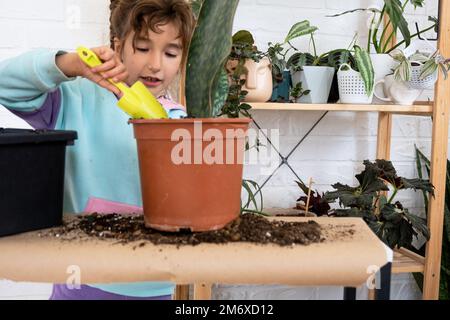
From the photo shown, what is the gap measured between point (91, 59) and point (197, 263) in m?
0.30

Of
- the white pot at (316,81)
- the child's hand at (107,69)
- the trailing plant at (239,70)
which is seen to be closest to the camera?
the child's hand at (107,69)

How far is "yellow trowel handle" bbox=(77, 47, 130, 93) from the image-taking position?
616 mm

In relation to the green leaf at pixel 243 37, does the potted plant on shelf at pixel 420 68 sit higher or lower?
lower

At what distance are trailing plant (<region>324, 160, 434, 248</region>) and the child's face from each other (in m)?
0.68

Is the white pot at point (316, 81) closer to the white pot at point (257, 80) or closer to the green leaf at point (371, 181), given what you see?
the white pot at point (257, 80)

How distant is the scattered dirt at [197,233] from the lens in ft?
1.98

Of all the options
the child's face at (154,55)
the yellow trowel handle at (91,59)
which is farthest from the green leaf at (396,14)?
the yellow trowel handle at (91,59)

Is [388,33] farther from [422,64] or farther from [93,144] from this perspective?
[93,144]

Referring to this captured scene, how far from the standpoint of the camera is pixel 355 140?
1679 millimetres

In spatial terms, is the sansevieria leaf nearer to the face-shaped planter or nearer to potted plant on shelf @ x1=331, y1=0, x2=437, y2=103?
potted plant on shelf @ x1=331, y1=0, x2=437, y2=103

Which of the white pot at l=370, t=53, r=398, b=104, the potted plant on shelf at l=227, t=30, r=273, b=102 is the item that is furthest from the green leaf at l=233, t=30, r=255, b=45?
the white pot at l=370, t=53, r=398, b=104

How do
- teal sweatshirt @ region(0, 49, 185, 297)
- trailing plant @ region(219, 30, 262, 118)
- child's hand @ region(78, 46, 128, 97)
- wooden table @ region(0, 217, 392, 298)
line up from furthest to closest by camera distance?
trailing plant @ region(219, 30, 262, 118), teal sweatshirt @ region(0, 49, 185, 297), child's hand @ region(78, 46, 128, 97), wooden table @ region(0, 217, 392, 298)

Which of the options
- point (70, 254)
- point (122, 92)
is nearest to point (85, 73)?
point (122, 92)

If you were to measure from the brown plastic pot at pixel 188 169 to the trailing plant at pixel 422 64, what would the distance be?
883 mm
